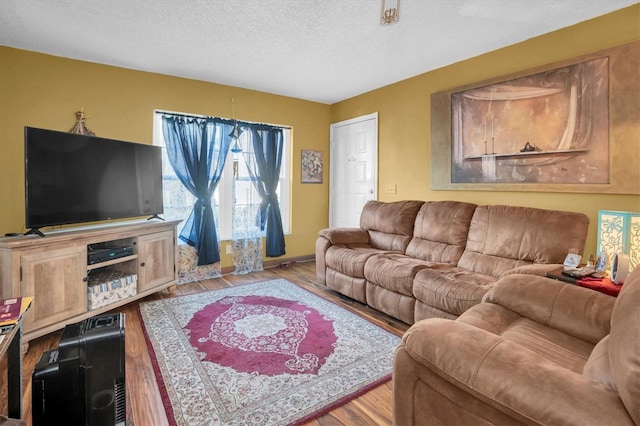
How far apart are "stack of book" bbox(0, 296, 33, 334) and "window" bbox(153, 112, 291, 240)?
256cm

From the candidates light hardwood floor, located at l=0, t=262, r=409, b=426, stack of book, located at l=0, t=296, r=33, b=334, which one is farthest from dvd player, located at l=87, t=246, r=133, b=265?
stack of book, located at l=0, t=296, r=33, b=334

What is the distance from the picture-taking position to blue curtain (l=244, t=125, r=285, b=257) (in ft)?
14.9

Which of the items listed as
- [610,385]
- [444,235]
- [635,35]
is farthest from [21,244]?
[635,35]

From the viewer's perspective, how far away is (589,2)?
2.35 meters

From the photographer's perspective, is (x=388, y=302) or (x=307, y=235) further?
(x=307, y=235)

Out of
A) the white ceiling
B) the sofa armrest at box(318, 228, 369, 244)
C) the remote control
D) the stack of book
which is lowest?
the stack of book

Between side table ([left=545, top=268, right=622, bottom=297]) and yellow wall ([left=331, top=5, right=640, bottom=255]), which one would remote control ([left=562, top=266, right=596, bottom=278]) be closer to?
side table ([left=545, top=268, right=622, bottom=297])

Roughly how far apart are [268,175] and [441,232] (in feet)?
8.30

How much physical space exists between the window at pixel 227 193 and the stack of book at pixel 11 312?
8.41ft

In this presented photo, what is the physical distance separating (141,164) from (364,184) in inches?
113

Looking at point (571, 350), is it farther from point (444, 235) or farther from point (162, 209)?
point (162, 209)

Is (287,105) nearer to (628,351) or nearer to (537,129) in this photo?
(537,129)

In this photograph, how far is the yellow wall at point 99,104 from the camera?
3.06m

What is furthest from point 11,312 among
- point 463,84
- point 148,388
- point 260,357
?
point 463,84
